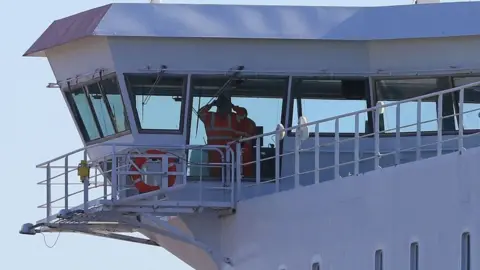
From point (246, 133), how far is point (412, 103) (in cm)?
216

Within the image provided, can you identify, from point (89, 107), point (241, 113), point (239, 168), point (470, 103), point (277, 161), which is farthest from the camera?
point (89, 107)

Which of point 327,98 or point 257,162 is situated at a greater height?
point 327,98

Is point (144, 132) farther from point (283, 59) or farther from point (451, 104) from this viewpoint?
point (451, 104)

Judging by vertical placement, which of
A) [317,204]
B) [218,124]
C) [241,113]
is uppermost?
[241,113]

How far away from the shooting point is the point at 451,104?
856 inches

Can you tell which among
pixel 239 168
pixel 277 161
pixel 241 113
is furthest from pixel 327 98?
pixel 277 161

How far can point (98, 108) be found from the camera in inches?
912

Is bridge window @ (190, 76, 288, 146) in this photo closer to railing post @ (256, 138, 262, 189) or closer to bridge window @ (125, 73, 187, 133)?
bridge window @ (125, 73, 187, 133)

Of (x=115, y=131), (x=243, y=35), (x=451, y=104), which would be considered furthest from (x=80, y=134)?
(x=451, y=104)

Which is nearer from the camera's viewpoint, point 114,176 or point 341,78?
point 114,176

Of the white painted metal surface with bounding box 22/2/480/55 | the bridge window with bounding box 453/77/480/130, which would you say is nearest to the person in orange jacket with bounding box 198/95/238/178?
the white painted metal surface with bounding box 22/2/480/55

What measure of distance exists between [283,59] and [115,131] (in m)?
2.45

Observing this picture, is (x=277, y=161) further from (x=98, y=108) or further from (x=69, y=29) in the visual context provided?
(x=69, y=29)

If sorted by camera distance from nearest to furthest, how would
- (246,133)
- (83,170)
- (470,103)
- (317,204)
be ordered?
(317,204) < (83,170) < (470,103) < (246,133)
